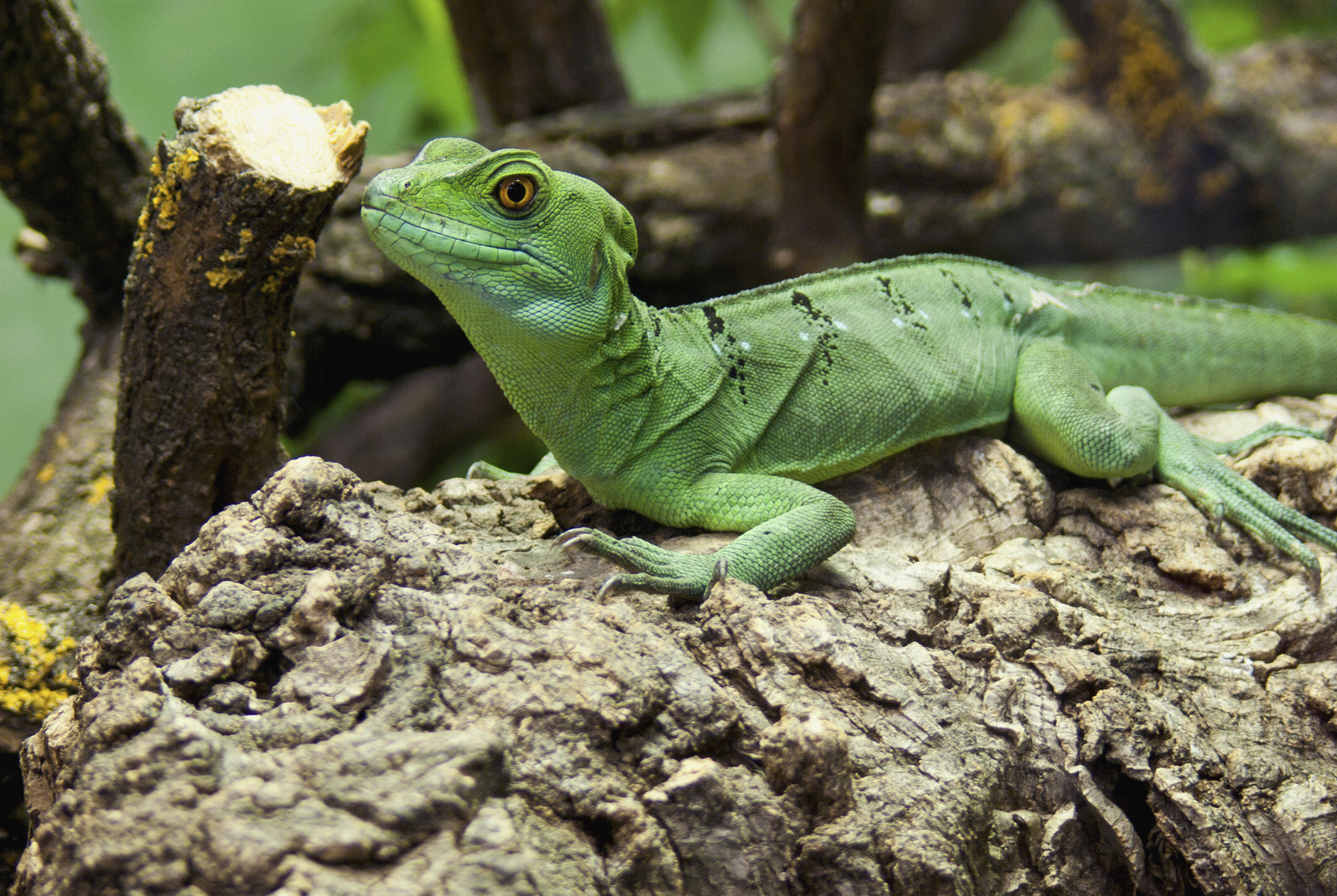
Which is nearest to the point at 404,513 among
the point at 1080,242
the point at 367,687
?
the point at 367,687

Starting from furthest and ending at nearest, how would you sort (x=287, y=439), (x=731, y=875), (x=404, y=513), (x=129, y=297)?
(x=287, y=439), (x=129, y=297), (x=404, y=513), (x=731, y=875)

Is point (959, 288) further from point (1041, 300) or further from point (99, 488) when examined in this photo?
point (99, 488)

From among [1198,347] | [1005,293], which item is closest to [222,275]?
[1005,293]

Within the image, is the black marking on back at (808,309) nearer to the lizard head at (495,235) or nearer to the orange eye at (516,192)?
the lizard head at (495,235)

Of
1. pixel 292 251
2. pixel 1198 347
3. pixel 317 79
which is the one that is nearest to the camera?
pixel 292 251

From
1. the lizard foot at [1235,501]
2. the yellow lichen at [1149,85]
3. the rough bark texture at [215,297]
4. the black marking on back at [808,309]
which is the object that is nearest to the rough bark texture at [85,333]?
the rough bark texture at [215,297]

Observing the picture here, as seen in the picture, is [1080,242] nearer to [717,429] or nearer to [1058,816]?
[717,429]
